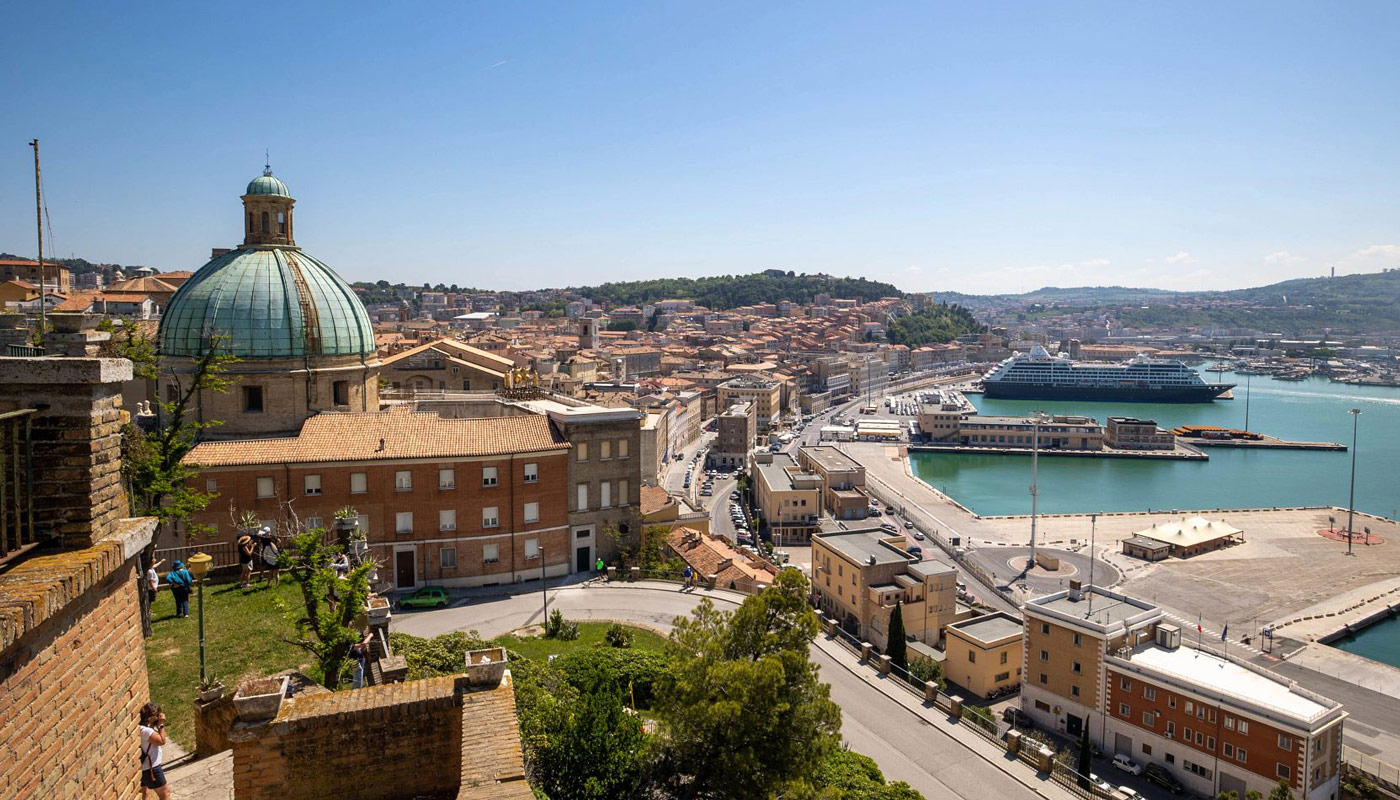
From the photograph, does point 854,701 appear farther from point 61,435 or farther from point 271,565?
point 61,435

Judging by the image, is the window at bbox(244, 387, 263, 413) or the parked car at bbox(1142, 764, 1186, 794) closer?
the window at bbox(244, 387, 263, 413)

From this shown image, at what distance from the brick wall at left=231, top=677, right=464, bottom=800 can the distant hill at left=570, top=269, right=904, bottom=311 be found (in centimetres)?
14489

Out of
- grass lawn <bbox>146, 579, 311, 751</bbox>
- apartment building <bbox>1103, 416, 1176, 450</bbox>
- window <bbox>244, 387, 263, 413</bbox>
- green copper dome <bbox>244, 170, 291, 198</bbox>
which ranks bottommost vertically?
apartment building <bbox>1103, 416, 1176, 450</bbox>

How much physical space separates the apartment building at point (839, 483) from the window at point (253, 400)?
32166mm

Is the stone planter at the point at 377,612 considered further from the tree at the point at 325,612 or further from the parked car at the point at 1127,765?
the parked car at the point at 1127,765

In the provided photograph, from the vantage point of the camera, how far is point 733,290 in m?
158

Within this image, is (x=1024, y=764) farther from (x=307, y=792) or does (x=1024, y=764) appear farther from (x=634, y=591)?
(x=307, y=792)

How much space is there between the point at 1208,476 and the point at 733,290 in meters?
103

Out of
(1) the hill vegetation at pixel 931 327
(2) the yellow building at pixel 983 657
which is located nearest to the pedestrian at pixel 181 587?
(2) the yellow building at pixel 983 657

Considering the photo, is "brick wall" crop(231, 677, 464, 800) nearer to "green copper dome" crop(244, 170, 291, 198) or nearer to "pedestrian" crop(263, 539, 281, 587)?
"pedestrian" crop(263, 539, 281, 587)

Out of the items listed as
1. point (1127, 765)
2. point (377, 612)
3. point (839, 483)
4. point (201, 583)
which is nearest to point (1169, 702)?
point (1127, 765)

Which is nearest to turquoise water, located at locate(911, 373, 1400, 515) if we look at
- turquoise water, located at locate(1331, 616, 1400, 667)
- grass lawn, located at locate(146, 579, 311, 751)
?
turquoise water, located at locate(1331, 616, 1400, 667)

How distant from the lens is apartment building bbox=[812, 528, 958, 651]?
25.9 m

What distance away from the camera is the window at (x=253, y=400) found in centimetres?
1806
